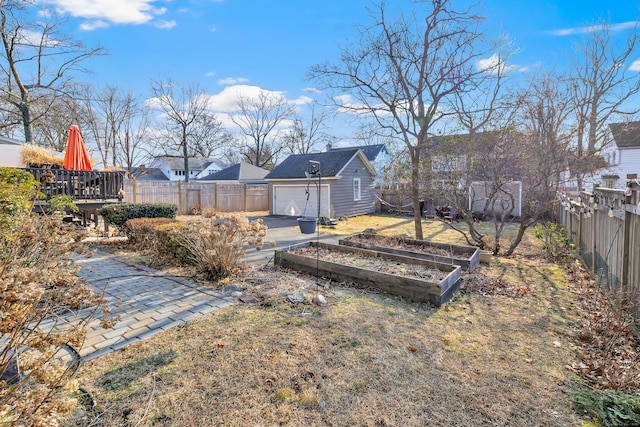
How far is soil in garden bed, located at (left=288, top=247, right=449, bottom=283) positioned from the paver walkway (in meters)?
2.59

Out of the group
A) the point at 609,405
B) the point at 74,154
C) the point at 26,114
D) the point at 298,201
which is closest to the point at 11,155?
the point at 74,154

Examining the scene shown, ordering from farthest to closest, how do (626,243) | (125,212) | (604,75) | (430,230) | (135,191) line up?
1. (135,191)
2. (604,75)
3. (430,230)
4. (125,212)
5. (626,243)

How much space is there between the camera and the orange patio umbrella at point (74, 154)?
9008 millimetres

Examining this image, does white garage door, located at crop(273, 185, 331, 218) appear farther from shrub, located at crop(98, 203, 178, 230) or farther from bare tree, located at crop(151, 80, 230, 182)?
bare tree, located at crop(151, 80, 230, 182)

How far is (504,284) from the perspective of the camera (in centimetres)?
550

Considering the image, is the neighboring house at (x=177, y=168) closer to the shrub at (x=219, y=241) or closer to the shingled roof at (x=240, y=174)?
the shingled roof at (x=240, y=174)

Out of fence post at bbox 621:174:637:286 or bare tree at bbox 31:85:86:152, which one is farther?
bare tree at bbox 31:85:86:152

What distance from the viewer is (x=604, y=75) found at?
48.9 feet

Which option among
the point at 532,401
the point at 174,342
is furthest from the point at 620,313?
the point at 174,342

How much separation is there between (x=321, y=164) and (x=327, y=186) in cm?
230

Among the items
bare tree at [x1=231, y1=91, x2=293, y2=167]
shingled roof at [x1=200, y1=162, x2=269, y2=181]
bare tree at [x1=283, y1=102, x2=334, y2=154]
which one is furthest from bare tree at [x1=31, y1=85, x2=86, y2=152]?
bare tree at [x1=283, y1=102, x2=334, y2=154]

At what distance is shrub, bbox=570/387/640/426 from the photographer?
224cm

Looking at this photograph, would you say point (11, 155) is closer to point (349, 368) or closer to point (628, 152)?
point (349, 368)

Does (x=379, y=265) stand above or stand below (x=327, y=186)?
below
